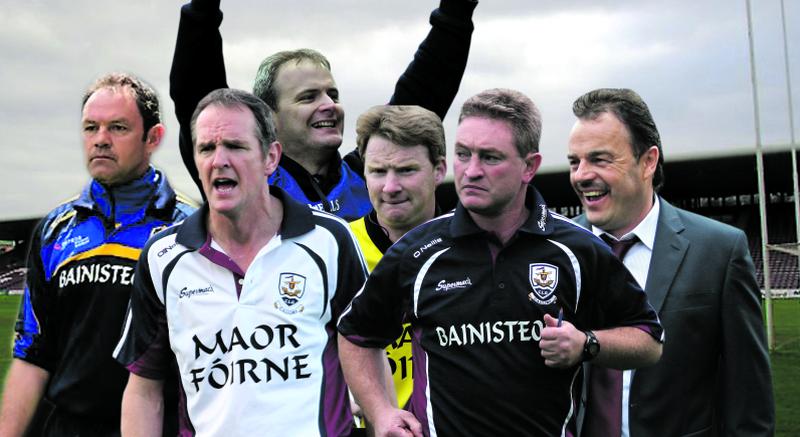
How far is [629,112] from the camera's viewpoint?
10.4 feet

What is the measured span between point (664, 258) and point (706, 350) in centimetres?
36

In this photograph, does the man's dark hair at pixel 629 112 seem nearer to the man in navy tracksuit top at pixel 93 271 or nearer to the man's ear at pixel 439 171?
the man's ear at pixel 439 171

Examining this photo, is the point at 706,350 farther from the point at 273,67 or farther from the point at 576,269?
the point at 273,67

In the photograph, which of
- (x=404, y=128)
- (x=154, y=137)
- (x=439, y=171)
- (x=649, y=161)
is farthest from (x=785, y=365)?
(x=154, y=137)

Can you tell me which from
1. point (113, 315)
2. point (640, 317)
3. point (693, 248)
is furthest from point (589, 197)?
point (113, 315)

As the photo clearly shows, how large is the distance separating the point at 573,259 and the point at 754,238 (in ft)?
157

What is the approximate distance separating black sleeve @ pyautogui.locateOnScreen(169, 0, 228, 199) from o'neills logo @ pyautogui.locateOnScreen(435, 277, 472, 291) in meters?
1.11

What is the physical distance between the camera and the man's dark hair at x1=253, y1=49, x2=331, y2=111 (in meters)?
3.69

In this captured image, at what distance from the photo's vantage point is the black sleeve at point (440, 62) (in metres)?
3.64

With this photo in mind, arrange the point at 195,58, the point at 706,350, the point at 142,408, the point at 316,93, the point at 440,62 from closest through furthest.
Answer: the point at 142,408, the point at 706,350, the point at 195,58, the point at 316,93, the point at 440,62

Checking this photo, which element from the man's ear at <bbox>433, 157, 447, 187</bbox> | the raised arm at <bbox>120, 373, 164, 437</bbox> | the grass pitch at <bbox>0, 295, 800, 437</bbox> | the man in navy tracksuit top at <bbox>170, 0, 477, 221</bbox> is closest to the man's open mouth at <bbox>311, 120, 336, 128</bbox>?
the man in navy tracksuit top at <bbox>170, 0, 477, 221</bbox>

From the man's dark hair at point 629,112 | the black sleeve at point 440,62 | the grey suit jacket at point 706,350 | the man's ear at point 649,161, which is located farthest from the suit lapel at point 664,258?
the black sleeve at point 440,62

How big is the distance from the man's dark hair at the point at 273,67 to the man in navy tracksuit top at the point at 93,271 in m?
0.59

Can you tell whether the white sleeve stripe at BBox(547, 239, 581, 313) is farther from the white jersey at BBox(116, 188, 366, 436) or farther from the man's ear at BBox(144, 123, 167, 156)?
the man's ear at BBox(144, 123, 167, 156)
